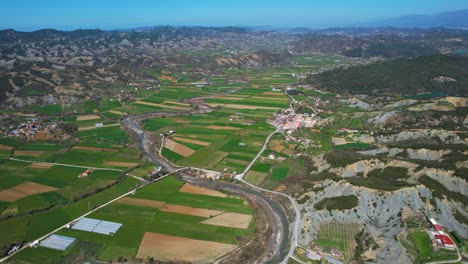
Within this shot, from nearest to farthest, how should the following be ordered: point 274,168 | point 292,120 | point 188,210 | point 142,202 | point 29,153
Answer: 1. point 188,210
2. point 142,202
3. point 274,168
4. point 29,153
5. point 292,120

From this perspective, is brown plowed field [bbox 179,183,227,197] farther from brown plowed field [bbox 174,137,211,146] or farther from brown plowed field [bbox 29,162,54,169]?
brown plowed field [bbox 29,162,54,169]

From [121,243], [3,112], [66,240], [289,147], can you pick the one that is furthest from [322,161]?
[3,112]

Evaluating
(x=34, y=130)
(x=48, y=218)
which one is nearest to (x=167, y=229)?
(x=48, y=218)

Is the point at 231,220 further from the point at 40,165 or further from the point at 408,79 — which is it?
the point at 408,79

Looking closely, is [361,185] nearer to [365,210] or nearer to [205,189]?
[365,210]

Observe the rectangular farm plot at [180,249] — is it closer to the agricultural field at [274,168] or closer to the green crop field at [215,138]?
the agricultural field at [274,168]

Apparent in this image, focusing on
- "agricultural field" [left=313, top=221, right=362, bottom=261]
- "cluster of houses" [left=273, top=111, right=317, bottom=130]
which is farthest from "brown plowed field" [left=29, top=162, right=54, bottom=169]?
"cluster of houses" [left=273, top=111, right=317, bottom=130]
